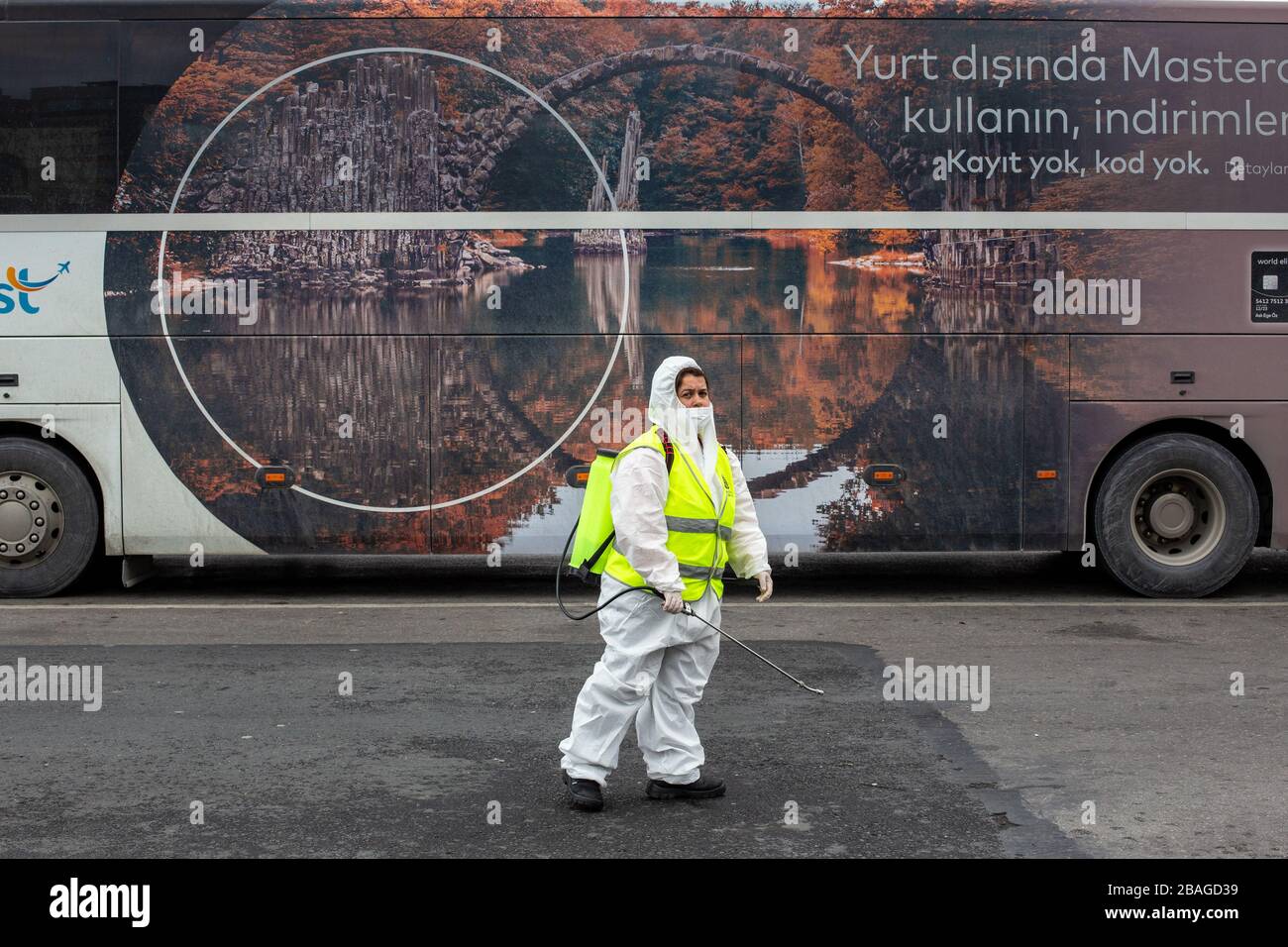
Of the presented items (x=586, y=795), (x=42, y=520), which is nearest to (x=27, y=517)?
(x=42, y=520)

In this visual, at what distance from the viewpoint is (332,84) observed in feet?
35.2

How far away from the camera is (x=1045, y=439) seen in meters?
10.9

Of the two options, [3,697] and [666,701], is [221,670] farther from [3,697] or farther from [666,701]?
[666,701]

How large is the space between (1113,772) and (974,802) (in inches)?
30.1

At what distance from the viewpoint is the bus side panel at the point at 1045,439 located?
35.7 ft

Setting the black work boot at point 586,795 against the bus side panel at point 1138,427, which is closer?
the black work boot at point 586,795

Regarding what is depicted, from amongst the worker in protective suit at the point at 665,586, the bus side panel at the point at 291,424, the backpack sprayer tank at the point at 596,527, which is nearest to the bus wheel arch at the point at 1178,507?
the bus side panel at the point at 291,424

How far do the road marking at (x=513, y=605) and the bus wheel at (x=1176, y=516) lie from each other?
22cm

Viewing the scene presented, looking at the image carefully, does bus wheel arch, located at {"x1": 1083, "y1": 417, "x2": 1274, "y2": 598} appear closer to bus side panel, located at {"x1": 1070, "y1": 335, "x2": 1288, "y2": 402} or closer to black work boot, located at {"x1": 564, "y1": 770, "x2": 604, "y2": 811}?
bus side panel, located at {"x1": 1070, "y1": 335, "x2": 1288, "y2": 402}

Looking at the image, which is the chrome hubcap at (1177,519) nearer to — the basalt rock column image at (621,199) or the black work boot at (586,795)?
the basalt rock column image at (621,199)

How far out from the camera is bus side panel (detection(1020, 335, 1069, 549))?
428 inches

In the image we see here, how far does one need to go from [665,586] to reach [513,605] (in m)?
5.16

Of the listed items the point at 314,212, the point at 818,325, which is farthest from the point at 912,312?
the point at 314,212

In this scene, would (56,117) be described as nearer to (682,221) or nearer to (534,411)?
(534,411)
